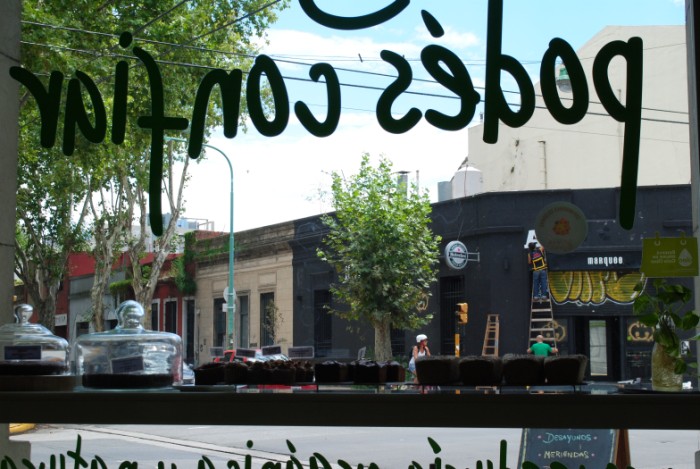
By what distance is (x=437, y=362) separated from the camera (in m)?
3.90

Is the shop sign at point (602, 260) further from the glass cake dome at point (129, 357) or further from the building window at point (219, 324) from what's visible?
the glass cake dome at point (129, 357)

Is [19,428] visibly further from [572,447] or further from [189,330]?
[189,330]

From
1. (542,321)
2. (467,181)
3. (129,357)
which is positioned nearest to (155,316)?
(467,181)

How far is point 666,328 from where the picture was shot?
12.5 ft

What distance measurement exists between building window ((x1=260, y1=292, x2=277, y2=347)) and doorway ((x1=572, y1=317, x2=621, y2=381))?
996cm

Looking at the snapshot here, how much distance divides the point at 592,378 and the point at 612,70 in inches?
310

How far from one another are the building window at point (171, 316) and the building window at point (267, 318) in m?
5.16

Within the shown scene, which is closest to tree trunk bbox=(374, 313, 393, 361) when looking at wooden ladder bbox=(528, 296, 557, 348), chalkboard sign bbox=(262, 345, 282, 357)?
wooden ladder bbox=(528, 296, 557, 348)

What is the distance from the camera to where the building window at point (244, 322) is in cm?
3073

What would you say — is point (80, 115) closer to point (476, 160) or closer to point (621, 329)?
point (621, 329)

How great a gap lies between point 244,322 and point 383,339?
7.98 meters

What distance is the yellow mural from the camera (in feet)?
76.8

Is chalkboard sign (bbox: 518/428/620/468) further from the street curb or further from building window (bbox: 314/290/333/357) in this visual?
building window (bbox: 314/290/333/357)

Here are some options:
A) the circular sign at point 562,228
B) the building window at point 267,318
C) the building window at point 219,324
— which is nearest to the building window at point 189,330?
the building window at point 219,324
